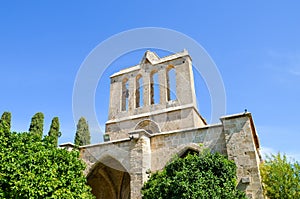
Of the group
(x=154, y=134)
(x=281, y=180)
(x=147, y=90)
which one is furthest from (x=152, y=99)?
(x=281, y=180)

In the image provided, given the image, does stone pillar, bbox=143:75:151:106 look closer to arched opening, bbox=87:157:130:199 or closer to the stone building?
the stone building

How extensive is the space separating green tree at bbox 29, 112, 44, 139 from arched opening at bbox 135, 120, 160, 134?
9.02 metres

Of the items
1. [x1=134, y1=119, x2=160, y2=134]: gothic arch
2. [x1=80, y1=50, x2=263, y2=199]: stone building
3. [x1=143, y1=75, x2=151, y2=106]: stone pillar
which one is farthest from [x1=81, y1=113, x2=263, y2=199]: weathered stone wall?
[x1=143, y1=75, x2=151, y2=106]: stone pillar

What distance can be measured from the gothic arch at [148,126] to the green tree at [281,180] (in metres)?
6.41

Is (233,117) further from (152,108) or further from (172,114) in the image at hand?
(152,108)

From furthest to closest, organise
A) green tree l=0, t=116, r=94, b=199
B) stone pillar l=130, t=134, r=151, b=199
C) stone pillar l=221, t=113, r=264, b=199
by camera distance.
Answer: stone pillar l=130, t=134, r=151, b=199 → stone pillar l=221, t=113, r=264, b=199 → green tree l=0, t=116, r=94, b=199

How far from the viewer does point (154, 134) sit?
10469 millimetres

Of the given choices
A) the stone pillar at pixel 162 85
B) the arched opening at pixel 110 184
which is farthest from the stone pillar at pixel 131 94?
the arched opening at pixel 110 184

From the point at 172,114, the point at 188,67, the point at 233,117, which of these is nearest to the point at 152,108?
the point at 172,114

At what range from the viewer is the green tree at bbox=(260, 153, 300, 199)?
26.9ft

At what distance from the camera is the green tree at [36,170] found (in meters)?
6.95

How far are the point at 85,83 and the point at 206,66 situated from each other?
17.0 ft

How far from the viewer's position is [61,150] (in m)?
8.54

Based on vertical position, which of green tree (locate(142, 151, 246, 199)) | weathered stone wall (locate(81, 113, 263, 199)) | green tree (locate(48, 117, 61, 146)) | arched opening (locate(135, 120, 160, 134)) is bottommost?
green tree (locate(142, 151, 246, 199))
